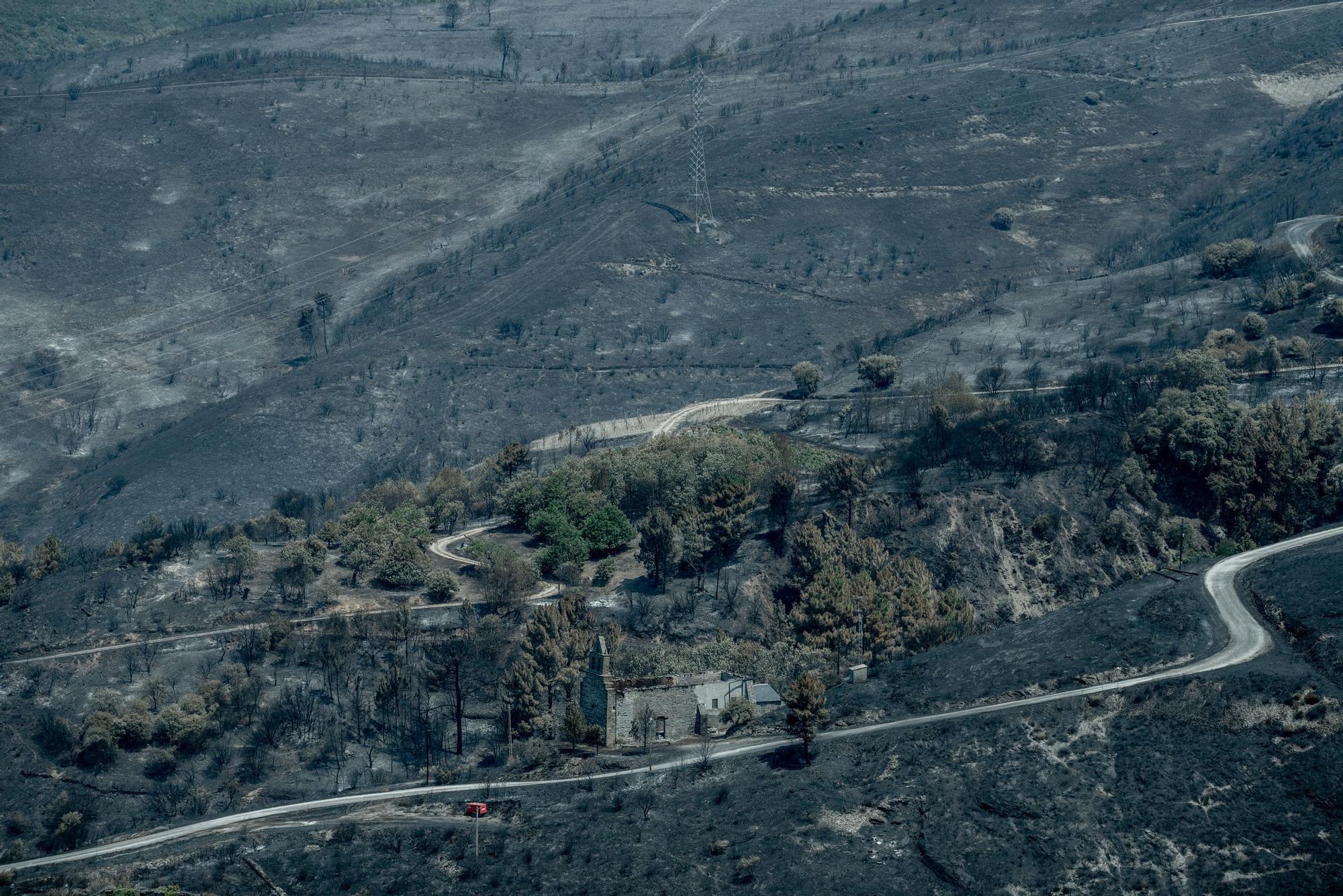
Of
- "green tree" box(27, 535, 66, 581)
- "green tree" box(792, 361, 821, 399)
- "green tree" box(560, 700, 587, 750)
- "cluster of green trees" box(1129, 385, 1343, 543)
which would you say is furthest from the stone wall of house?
"green tree" box(792, 361, 821, 399)

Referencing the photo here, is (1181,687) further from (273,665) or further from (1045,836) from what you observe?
(273,665)

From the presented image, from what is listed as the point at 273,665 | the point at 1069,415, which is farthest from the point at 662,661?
the point at 1069,415

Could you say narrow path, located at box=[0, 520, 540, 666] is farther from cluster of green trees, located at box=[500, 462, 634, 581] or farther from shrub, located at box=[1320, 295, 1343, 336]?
shrub, located at box=[1320, 295, 1343, 336]

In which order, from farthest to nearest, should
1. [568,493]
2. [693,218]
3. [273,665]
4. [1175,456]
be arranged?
[693,218] < [568,493] < [1175,456] < [273,665]

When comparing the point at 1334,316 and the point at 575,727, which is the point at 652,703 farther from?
the point at 1334,316

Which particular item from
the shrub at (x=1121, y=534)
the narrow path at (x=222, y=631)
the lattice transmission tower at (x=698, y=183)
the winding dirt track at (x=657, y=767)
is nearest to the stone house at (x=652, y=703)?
the winding dirt track at (x=657, y=767)

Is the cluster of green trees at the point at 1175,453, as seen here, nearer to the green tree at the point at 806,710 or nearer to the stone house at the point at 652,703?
the stone house at the point at 652,703
